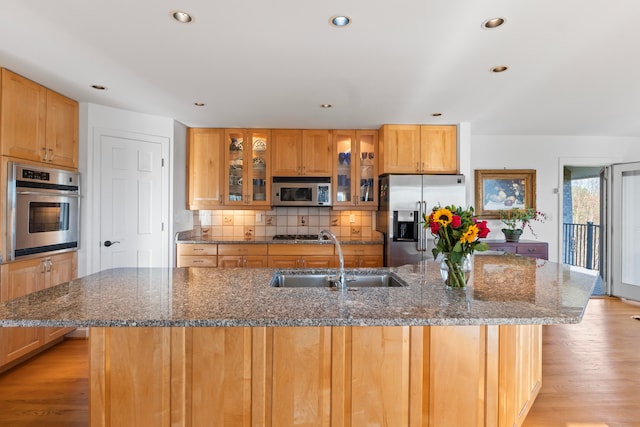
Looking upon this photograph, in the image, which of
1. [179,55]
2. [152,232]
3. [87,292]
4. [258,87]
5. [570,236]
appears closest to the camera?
[87,292]

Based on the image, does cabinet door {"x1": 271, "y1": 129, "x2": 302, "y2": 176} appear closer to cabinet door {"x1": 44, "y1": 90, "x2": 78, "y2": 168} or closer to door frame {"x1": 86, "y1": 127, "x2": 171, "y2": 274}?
door frame {"x1": 86, "y1": 127, "x2": 171, "y2": 274}

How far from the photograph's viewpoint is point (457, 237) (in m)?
1.66

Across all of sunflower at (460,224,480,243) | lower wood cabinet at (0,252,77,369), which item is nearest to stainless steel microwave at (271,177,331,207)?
lower wood cabinet at (0,252,77,369)

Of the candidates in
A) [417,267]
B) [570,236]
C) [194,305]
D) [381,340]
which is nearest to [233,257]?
[417,267]

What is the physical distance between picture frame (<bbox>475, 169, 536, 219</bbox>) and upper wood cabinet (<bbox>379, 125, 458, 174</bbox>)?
3.02 feet

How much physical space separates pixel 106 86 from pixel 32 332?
211cm

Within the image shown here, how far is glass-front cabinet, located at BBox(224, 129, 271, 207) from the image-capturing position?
4.27 meters

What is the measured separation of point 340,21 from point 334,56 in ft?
1.35

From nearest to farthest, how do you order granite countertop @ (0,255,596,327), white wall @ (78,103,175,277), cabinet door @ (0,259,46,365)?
1. granite countertop @ (0,255,596,327)
2. cabinet door @ (0,259,46,365)
3. white wall @ (78,103,175,277)

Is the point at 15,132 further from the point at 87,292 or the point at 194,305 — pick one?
the point at 194,305

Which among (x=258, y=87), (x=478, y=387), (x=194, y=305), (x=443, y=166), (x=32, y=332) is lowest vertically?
(x=32, y=332)

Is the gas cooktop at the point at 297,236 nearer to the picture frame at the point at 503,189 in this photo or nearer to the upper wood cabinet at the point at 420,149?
the upper wood cabinet at the point at 420,149

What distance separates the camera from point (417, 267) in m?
2.37

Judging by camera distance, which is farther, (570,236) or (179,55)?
(570,236)
